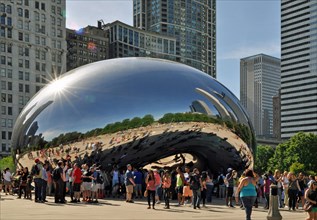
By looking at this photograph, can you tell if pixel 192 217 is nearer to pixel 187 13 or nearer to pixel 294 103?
pixel 294 103

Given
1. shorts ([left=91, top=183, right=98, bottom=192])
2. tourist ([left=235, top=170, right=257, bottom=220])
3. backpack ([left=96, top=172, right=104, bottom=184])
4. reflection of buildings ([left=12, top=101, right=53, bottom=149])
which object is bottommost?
shorts ([left=91, top=183, right=98, bottom=192])

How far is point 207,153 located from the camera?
2059 centimetres

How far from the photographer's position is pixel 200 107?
19.2 m

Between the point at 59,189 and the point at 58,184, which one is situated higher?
the point at 58,184

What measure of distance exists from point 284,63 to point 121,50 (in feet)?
191

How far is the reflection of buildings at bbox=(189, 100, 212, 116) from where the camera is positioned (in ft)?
62.5

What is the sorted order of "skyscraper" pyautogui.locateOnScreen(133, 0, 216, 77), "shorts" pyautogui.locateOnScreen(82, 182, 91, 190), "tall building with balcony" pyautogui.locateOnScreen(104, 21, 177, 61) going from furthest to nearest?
"skyscraper" pyautogui.locateOnScreen(133, 0, 216, 77)
"tall building with balcony" pyautogui.locateOnScreen(104, 21, 177, 61)
"shorts" pyautogui.locateOnScreen(82, 182, 91, 190)

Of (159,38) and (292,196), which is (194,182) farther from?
(159,38)

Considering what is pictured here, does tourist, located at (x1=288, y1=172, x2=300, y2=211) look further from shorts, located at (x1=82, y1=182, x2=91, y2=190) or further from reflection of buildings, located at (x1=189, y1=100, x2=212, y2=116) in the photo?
shorts, located at (x1=82, y1=182, x2=91, y2=190)

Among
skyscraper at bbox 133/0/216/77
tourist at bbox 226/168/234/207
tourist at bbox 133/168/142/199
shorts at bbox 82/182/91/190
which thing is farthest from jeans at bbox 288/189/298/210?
skyscraper at bbox 133/0/216/77

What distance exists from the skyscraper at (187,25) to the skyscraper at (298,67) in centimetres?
3122

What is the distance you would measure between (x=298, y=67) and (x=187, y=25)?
4657 centimetres

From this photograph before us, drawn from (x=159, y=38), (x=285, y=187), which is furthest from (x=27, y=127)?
(x=159, y=38)

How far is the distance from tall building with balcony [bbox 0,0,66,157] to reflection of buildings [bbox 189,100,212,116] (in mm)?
65190
